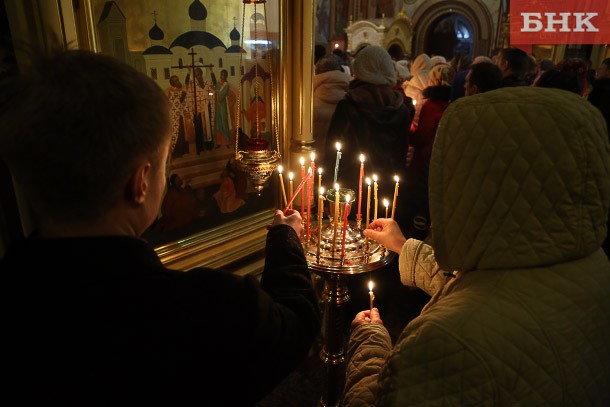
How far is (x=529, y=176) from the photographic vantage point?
2.55 feet

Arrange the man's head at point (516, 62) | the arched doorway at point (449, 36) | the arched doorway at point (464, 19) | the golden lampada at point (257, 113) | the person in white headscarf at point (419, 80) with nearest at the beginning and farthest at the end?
the golden lampada at point (257, 113), the man's head at point (516, 62), the person in white headscarf at point (419, 80), the arched doorway at point (464, 19), the arched doorway at point (449, 36)

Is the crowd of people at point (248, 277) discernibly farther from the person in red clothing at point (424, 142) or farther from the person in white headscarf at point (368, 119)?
the person in red clothing at point (424, 142)

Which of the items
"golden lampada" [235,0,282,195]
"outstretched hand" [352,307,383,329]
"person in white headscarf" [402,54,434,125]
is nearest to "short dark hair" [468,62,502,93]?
"person in white headscarf" [402,54,434,125]

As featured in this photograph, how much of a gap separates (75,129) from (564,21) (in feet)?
7.84

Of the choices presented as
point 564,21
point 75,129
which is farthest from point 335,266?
point 564,21

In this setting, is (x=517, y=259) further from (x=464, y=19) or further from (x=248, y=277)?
(x=464, y=19)

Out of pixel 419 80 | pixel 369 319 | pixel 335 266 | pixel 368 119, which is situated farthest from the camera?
pixel 419 80

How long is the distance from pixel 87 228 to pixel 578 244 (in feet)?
2.84

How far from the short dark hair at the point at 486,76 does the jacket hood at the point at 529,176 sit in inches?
86.4

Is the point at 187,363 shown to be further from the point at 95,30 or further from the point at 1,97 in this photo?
the point at 95,30

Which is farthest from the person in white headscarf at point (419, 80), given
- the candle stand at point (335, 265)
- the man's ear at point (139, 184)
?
the man's ear at point (139, 184)

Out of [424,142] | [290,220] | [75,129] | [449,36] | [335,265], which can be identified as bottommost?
[335,265]

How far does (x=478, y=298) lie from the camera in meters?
0.81

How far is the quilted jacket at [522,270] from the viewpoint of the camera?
2.49 feet
